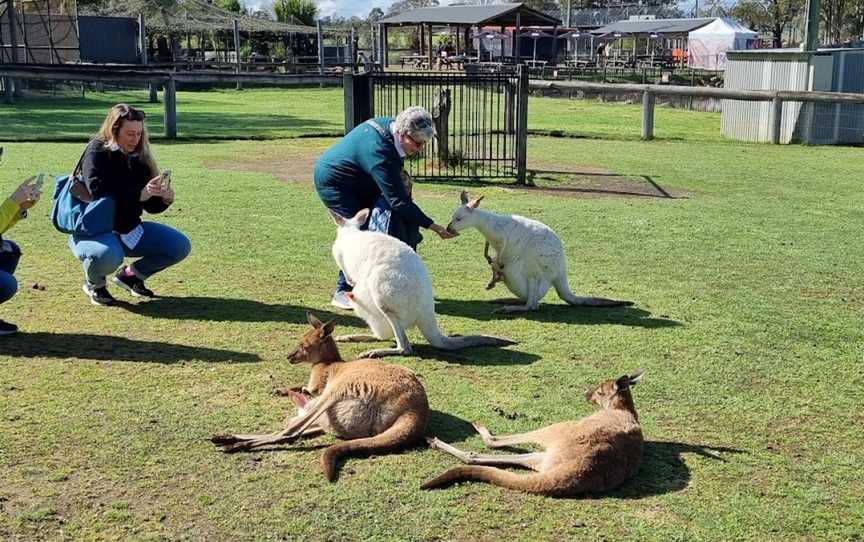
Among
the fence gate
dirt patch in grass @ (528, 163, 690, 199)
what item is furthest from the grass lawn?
the fence gate

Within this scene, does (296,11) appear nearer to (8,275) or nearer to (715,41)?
(715,41)

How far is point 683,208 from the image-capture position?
11.4 meters

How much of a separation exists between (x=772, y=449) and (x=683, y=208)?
7.14 meters

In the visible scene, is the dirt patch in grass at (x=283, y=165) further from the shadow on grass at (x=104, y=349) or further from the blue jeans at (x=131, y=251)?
the shadow on grass at (x=104, y=349)

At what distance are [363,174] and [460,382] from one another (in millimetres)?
2104

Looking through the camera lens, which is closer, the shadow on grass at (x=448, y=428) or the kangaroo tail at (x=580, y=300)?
the shadow on grass at (x=448, y=428)

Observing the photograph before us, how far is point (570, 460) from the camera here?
3990 millimetres

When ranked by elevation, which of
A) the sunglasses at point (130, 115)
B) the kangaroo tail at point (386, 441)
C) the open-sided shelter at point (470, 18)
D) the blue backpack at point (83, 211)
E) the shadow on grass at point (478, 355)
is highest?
the open-sided shelter at point (470, 18)

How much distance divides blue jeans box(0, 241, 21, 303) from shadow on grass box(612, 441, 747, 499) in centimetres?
394

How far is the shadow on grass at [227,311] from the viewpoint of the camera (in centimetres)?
658

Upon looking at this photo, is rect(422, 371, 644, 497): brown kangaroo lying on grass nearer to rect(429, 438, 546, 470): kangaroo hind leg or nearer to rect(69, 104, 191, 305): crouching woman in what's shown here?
rect(429, 438, 546, 470): kangaroo hind leg

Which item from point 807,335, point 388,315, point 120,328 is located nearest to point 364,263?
point 388,315

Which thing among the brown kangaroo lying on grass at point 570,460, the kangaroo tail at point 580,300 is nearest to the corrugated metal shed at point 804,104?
the kangaroo tail at point 580,300

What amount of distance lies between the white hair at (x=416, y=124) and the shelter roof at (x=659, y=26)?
59188mm
